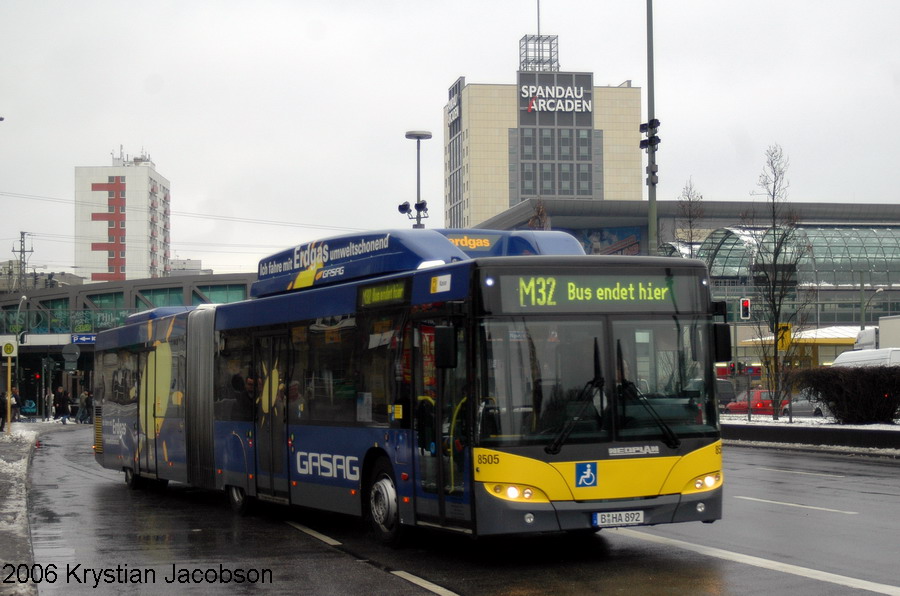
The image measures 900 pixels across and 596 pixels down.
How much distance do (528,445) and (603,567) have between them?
1306 mm

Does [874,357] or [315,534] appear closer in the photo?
[315,534]

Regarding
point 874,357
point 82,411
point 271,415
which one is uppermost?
point 874,357

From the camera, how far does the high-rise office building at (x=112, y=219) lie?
164625mm

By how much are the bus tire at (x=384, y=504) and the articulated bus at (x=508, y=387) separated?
20 mm

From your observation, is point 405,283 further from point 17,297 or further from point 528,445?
point 17,297

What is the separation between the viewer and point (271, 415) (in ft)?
50.0

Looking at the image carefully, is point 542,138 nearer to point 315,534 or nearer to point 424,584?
point 315,534

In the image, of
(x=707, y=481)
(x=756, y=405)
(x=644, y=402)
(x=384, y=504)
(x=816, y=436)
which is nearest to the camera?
(x=644, y=402)

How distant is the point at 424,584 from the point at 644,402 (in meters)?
2.50

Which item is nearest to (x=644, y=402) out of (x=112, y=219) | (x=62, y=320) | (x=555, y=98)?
(x=62, y=320)

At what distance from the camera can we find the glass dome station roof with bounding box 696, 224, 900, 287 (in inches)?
2931

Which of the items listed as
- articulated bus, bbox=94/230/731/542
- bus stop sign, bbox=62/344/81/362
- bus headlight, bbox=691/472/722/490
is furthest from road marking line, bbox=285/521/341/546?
bus stop sign, bbox=62/344/81/362

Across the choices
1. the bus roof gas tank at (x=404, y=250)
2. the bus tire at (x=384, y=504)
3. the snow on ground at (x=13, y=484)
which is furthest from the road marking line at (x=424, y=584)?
the snow on ground at (x=13, y=484)

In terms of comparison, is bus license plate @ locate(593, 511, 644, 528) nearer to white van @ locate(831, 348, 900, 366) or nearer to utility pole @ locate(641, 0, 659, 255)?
utility pole @ locate(641, 0, 659, 255)
